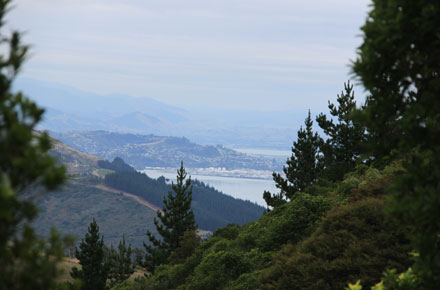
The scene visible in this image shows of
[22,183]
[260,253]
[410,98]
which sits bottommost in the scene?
[260,253]

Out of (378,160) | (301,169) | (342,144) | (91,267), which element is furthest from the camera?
(301,169)

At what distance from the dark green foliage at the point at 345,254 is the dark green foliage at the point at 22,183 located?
9.47 metres

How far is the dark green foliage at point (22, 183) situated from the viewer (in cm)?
431

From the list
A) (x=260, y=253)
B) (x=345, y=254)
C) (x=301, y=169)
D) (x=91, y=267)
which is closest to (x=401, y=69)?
(x=345, y=254)

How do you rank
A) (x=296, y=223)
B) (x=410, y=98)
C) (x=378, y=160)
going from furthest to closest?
(x=296, y=223) < (x=378, y=160) < (x=410, y=98)

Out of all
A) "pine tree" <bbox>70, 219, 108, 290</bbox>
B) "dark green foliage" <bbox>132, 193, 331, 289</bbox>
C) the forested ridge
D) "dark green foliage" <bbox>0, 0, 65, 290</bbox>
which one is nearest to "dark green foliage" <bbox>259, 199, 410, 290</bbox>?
the forested ridge

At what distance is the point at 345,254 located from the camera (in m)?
12.8

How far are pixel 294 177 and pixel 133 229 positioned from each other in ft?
521

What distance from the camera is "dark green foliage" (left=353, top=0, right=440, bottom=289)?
18.9 feet

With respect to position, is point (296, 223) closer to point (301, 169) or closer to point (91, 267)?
point (91, 267)

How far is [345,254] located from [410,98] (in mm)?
7167

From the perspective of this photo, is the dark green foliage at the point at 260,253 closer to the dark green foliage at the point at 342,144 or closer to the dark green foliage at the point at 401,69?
the dark green foliage at the point at 401,69

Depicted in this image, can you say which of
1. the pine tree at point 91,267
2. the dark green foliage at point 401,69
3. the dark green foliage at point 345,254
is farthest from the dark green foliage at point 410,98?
the pine tree at point 91,267

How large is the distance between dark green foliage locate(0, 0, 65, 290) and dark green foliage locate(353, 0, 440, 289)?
4.19 metres
